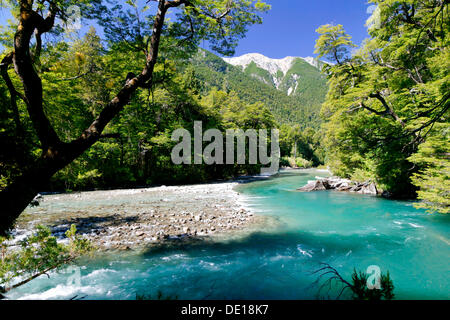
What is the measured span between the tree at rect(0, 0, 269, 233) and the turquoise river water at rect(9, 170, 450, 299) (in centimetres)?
325

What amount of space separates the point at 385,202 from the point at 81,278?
15.8 m

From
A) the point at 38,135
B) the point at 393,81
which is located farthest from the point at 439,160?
the point at 38,135

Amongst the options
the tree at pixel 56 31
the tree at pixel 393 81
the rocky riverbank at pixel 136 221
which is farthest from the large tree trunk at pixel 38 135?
the tree at pixel 393 81

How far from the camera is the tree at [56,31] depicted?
2494mm

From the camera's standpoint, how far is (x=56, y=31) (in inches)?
152

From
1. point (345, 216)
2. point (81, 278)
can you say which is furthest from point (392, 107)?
point (81, 278)

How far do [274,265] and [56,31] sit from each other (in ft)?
23.6

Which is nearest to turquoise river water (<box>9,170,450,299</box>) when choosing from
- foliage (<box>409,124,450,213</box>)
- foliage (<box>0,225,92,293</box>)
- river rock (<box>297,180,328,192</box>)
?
foliage (<box>409,124,450,213</box>)

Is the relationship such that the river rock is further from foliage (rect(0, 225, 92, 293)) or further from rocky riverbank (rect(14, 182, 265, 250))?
foliage (rect(0, 225, 92, 293))

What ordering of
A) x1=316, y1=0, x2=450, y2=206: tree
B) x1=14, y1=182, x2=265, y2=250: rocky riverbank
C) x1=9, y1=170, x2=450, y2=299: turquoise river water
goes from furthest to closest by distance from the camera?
x1=316, y1=0, x2=450, y2=206: tree, x1=14, y1=182, x2=265, y2=250: rocky riverbank, x1=9, y1=170, x2=450, y2=299: turquoise river water

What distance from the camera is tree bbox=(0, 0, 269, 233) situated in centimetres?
249

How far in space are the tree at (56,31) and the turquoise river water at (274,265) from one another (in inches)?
128
